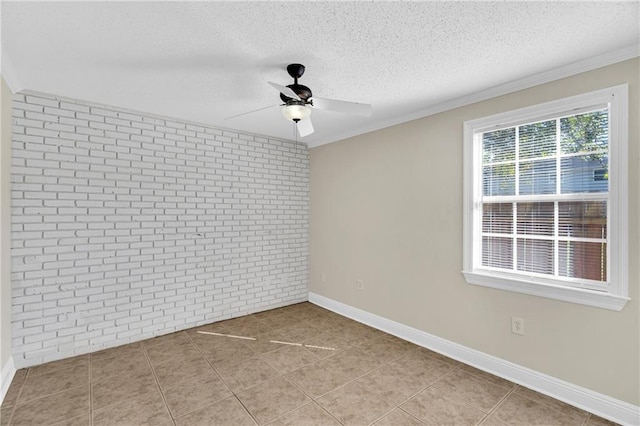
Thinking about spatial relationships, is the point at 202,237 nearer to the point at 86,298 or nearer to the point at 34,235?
the point at 86,298

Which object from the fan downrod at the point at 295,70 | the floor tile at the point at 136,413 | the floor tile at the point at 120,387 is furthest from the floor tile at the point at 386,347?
the fan downrod at the point at 295,70

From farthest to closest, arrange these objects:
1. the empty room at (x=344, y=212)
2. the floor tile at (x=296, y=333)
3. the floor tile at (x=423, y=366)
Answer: the floor tile at (x=296, y=333), the floor tile at (x=423, y=366), the empty room at (x=344, y=212)

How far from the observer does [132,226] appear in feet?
10.8

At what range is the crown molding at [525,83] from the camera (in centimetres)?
202

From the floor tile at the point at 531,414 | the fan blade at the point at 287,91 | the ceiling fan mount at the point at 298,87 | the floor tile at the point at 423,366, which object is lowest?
the floor tile at the point at 423,366

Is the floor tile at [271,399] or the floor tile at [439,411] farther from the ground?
the floor tile at [439,411]

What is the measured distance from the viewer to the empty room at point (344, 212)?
1913mm

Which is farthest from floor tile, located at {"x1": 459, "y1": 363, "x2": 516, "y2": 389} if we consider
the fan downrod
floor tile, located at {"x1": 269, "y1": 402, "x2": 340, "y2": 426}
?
the fan downrod

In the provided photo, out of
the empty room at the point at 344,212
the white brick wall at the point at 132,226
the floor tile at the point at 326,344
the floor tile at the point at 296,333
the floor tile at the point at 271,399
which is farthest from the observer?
the floor tile at the point at 296,333

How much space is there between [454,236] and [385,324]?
140 centimetres

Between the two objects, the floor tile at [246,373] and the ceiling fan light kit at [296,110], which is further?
the floor tile at [246,373]

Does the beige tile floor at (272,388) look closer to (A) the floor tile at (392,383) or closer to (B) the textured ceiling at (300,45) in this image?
(A) the floor tile at (392,383)

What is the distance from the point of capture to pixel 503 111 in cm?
261

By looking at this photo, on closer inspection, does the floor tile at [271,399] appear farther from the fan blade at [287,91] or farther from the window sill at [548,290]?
the fan blade at [287,91]
